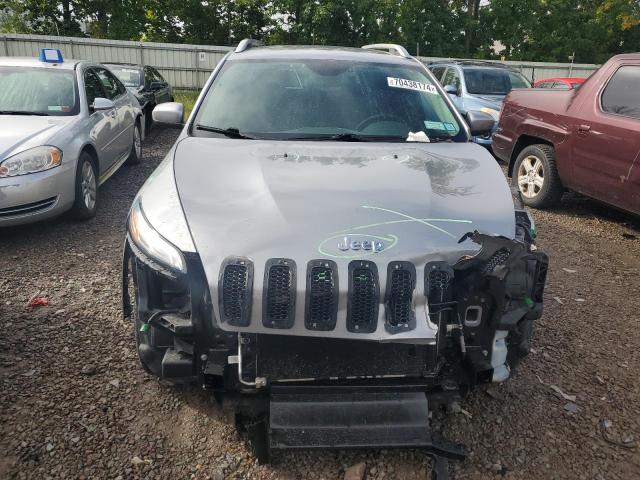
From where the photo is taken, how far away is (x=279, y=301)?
2.05 meters

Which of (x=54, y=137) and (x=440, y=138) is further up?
(x=440, y=138)

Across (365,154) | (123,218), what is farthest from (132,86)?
(365,154)

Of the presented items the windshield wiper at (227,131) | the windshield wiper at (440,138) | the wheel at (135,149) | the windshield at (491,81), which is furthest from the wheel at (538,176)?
the wheel at (135,149)

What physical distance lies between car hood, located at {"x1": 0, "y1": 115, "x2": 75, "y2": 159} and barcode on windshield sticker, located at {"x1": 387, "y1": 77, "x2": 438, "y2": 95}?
3247mm

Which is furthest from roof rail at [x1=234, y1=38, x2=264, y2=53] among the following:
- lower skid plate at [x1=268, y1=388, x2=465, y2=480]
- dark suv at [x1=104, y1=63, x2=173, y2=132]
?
dark suv at [x1=104, y1=63, x2=173, y2=132]

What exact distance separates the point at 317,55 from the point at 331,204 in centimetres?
194

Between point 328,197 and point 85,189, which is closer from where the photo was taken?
point 328,197

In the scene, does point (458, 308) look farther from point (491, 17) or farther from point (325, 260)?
point (491, 17)

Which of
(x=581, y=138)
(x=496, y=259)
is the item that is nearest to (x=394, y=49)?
(x=581, y=138)

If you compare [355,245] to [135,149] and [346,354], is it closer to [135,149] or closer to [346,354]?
[346,354]

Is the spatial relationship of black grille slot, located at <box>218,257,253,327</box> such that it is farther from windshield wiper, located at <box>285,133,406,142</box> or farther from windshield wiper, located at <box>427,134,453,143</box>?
windshield wiper, located at <box>427,134,453,143</box>

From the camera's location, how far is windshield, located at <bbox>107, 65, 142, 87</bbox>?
1080 centimetres

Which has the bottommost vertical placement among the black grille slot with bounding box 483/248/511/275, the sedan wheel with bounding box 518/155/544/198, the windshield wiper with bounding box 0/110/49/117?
the sedan wheel with bounding box 518/155/544/198

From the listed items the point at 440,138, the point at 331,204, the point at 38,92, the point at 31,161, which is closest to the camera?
the point at 331,204
